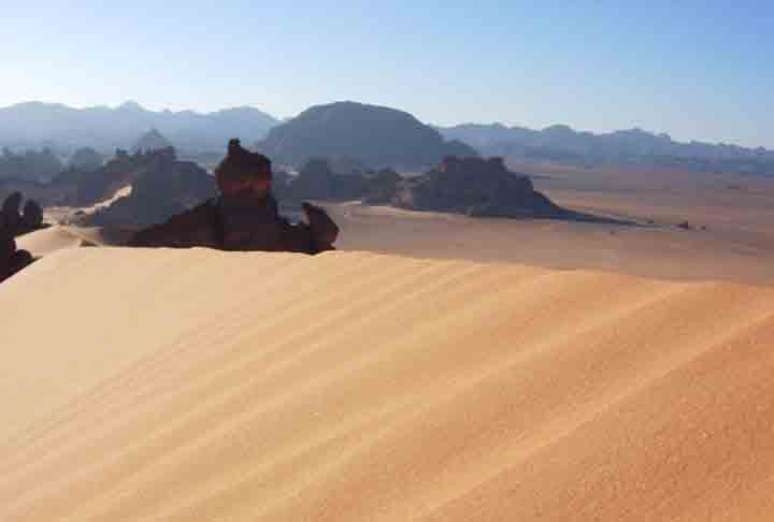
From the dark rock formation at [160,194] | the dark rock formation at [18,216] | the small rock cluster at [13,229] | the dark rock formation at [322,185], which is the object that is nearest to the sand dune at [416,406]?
the small rock cluster at [13,229]

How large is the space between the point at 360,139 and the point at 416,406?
6032 inches

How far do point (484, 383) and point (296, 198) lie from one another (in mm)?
66956

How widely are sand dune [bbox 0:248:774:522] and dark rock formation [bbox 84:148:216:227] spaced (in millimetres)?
41744

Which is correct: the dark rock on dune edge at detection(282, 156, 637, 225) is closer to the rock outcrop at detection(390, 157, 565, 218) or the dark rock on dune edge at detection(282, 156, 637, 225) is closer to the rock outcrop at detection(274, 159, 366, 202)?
the rock outcrop at detection(390, 157, 565, 218)

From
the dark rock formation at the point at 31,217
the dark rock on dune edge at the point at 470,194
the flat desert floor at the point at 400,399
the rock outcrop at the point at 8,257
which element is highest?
the flat desert floor at the point at 400,399

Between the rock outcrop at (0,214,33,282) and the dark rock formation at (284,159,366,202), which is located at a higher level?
the rock outcrop at (0,214,33,282)

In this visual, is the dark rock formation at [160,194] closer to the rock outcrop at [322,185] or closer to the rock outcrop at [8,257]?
the rock outcrop at [322,185]

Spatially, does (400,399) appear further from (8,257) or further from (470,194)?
(470,194)

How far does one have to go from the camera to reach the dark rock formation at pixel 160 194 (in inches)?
1783

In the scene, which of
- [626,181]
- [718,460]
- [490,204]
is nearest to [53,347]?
[718,460]

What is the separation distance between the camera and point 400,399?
254 centimetres

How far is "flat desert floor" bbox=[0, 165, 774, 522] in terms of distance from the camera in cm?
180

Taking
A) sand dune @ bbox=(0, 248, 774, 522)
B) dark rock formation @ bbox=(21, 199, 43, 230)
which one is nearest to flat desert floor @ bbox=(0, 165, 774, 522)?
sand dune @ bbox=(0, 248, 774, 522)

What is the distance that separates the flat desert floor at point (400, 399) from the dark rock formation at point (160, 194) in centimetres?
4139
